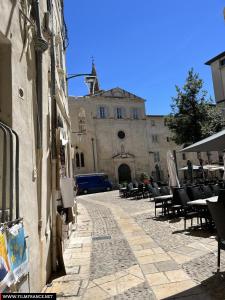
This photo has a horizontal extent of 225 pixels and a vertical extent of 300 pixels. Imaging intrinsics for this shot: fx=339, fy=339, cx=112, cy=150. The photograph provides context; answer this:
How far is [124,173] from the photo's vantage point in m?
47.7

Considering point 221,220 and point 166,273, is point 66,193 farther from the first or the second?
point 221,220

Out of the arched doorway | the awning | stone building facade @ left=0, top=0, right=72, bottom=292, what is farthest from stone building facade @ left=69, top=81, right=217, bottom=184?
stone building facade @ left=0, top=0, right=72, bottom=292

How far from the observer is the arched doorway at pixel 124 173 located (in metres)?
47.3

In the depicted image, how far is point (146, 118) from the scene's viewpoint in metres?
51.1

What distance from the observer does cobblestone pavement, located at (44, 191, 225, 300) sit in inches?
176

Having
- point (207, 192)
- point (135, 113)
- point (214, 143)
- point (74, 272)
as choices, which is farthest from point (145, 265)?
point (135, 113)

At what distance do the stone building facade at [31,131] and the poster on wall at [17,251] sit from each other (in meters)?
0.32

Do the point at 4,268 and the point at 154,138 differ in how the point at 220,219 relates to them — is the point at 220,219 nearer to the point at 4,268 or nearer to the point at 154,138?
the point at 4,268

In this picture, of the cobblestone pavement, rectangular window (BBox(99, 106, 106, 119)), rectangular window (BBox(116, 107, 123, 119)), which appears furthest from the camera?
rectangular window (BBox(116, 107, 123, 119))

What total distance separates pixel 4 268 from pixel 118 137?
150 ft

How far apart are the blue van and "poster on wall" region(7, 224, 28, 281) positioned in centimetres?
3526

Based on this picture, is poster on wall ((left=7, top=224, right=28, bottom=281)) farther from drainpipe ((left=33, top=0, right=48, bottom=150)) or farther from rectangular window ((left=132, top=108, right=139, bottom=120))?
rectangular window ((left=132, top=108, right=139, bottom=120))

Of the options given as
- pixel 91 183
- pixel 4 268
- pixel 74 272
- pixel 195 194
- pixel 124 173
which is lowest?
pixel 74 272

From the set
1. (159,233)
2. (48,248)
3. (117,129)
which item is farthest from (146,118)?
(48,248)
